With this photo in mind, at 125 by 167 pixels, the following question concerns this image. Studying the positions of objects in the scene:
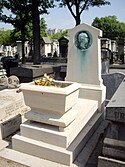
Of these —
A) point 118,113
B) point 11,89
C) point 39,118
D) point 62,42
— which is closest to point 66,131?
point 39,118

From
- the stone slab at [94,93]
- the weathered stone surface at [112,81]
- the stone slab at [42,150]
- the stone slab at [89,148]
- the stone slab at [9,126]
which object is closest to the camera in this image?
the stone slab at [42,150]

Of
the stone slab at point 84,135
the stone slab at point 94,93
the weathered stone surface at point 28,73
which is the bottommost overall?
the stone slab at point 84,135

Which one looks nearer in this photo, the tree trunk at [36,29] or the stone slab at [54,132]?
the stone slab at [54,132]

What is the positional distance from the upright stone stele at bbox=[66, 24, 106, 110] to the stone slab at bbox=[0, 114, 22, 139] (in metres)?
1.63

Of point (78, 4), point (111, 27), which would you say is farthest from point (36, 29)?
point (111, 27)

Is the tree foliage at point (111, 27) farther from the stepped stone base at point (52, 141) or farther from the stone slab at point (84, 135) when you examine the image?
the stepped stone base at point (52, 141)

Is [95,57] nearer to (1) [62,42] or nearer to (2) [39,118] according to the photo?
(2) [39,118]

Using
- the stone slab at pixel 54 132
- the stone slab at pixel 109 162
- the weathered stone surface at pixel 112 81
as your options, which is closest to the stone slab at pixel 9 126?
the stone slab at pixel 54 132

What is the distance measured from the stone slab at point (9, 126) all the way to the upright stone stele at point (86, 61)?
1.63 m

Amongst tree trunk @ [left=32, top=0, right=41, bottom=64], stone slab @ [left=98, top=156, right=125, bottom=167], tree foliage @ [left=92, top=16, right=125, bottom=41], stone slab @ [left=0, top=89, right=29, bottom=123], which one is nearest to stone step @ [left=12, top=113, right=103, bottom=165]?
stone slab @ [left=98, top=156, right=125, bottom=167]

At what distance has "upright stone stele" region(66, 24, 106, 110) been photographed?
4.82 metres

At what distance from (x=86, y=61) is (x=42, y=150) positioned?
7.80ft

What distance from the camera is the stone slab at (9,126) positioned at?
159 inches

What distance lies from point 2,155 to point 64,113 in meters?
1.24
